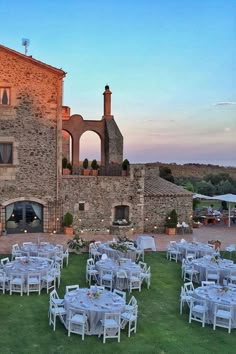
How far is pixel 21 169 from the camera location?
824 inches

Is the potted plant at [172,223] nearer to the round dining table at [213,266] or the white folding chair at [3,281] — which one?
the round dining table at [213,266]

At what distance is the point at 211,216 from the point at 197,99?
26.7 feet

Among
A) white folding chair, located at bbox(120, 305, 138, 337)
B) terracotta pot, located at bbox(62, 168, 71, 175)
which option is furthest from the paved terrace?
white folding chair, located at bbox(120, 305, 138, 337)

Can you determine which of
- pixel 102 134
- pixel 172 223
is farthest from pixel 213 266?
pixel 102 134

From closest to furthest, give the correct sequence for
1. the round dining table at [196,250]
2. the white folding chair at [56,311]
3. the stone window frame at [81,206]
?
the white folding chair at [56,311]
the round dining table at [196,250]
the stone window frame at [81,206]

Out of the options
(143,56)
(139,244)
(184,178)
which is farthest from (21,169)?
(184,178)

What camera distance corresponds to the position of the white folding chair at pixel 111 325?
8.50 metres

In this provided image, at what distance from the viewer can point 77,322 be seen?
8.58m

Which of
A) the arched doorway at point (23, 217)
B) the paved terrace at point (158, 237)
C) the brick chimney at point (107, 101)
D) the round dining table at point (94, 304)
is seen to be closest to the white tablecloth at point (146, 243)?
the paved terrace at point (158, 237)

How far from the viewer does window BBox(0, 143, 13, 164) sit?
2073 centimetres

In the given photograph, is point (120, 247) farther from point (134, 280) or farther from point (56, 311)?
point (56, 311)

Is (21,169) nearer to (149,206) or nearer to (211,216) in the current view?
(149,206)

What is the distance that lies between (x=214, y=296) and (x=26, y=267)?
5718 millimetres

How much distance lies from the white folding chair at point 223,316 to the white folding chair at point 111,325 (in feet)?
7.99
